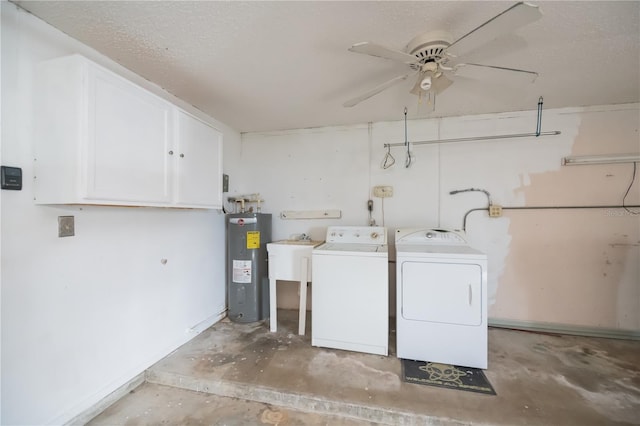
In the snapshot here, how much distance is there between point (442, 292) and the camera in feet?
6.32

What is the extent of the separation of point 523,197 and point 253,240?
2874 mm

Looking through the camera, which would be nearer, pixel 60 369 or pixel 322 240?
pixel 60 369

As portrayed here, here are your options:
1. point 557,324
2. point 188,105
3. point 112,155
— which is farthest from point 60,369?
point 557,324

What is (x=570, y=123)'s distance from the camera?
8.14ft

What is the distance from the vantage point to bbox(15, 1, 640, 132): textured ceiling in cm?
128

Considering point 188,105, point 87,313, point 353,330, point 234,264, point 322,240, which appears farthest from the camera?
point 322,240

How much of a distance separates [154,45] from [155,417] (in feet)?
7.63

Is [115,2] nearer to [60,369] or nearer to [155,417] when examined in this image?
[60,369]

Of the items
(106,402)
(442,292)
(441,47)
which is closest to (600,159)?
(442,292)

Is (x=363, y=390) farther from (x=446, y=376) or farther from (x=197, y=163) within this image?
(x=197, y=163)

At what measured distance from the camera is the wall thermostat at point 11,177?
120 cm

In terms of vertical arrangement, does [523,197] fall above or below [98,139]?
below

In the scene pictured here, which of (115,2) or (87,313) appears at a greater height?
(115,2)

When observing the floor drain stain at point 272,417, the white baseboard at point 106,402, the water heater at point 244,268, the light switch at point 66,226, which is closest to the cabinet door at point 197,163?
the water heater at point 244,268
